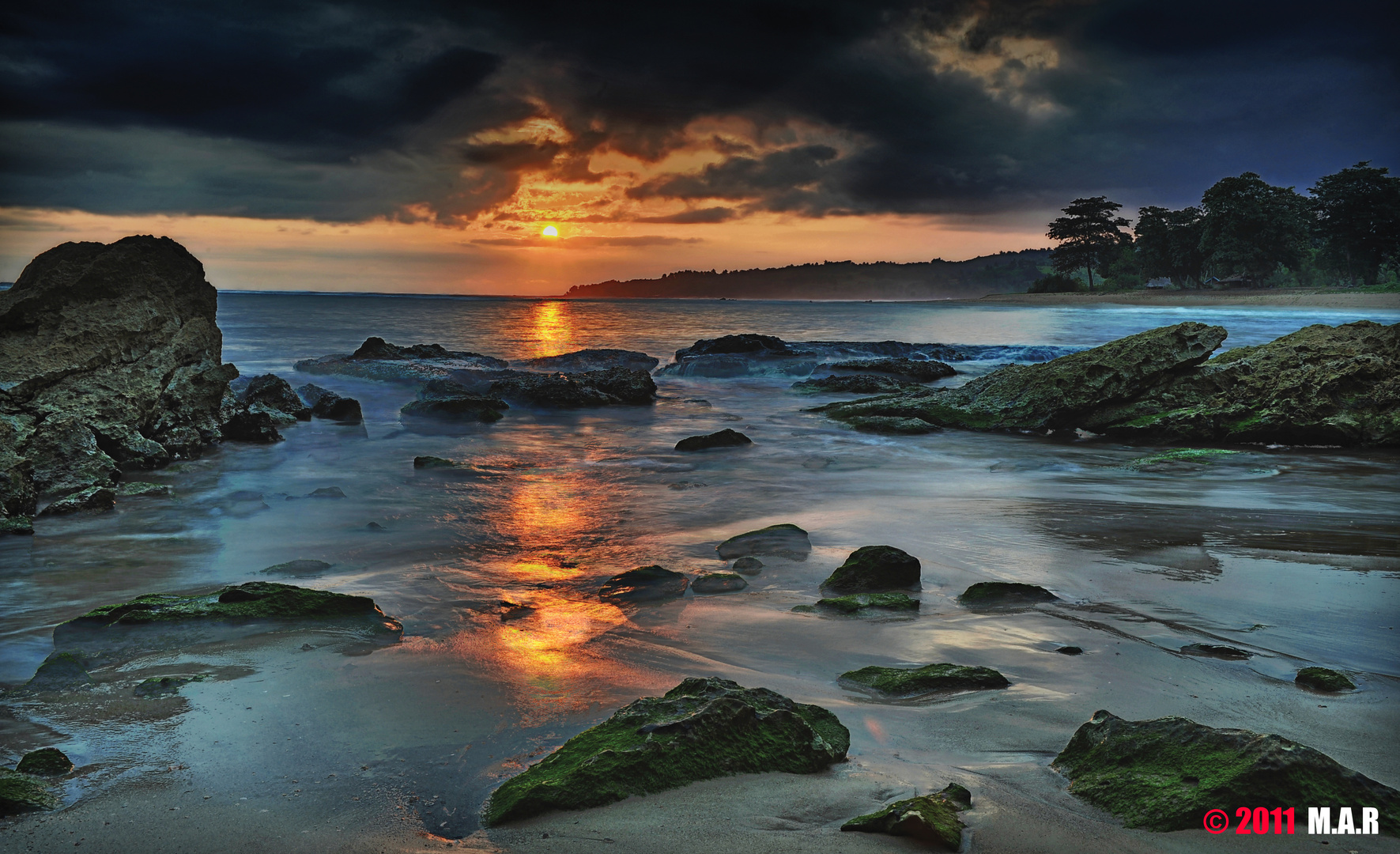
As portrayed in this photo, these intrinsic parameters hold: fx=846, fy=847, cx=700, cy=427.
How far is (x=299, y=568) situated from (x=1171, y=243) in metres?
96.6

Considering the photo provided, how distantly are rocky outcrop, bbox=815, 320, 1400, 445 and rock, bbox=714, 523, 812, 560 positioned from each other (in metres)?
7.11

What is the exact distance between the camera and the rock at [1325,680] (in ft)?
12.2

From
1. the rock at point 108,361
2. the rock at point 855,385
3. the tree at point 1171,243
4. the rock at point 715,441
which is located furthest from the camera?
the tree at point 1171,243

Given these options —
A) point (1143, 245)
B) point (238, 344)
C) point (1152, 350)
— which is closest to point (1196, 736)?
point (1152, 350)

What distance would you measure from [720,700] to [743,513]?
5041 mm

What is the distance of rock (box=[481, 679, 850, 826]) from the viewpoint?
106 inches

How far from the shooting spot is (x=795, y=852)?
2439 millimetres

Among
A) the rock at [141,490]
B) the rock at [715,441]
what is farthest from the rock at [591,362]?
the rock at [141,490]

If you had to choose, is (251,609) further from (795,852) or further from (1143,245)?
(1143,245)

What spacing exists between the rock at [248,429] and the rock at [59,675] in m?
8.69

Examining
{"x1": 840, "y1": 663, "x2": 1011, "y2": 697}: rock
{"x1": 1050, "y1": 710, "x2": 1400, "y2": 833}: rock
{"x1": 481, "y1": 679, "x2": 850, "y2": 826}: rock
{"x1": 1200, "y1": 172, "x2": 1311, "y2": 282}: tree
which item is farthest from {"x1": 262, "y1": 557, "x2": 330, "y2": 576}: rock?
{"x1": 1200, "y1": 172, "x2": 1311, "y2": 282}: tree

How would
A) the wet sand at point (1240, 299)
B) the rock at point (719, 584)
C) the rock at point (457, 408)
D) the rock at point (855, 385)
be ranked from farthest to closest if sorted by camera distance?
1. the wet sand at point (1240, 299)
2. the rock at point (855, 385)
3. the rock at point (457, 408)
4. the rock at point (719, 584)

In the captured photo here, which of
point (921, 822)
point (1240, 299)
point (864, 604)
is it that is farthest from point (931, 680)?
point (1240, 299)

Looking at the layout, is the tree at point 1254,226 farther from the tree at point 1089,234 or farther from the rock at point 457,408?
the rock at point 457,408
